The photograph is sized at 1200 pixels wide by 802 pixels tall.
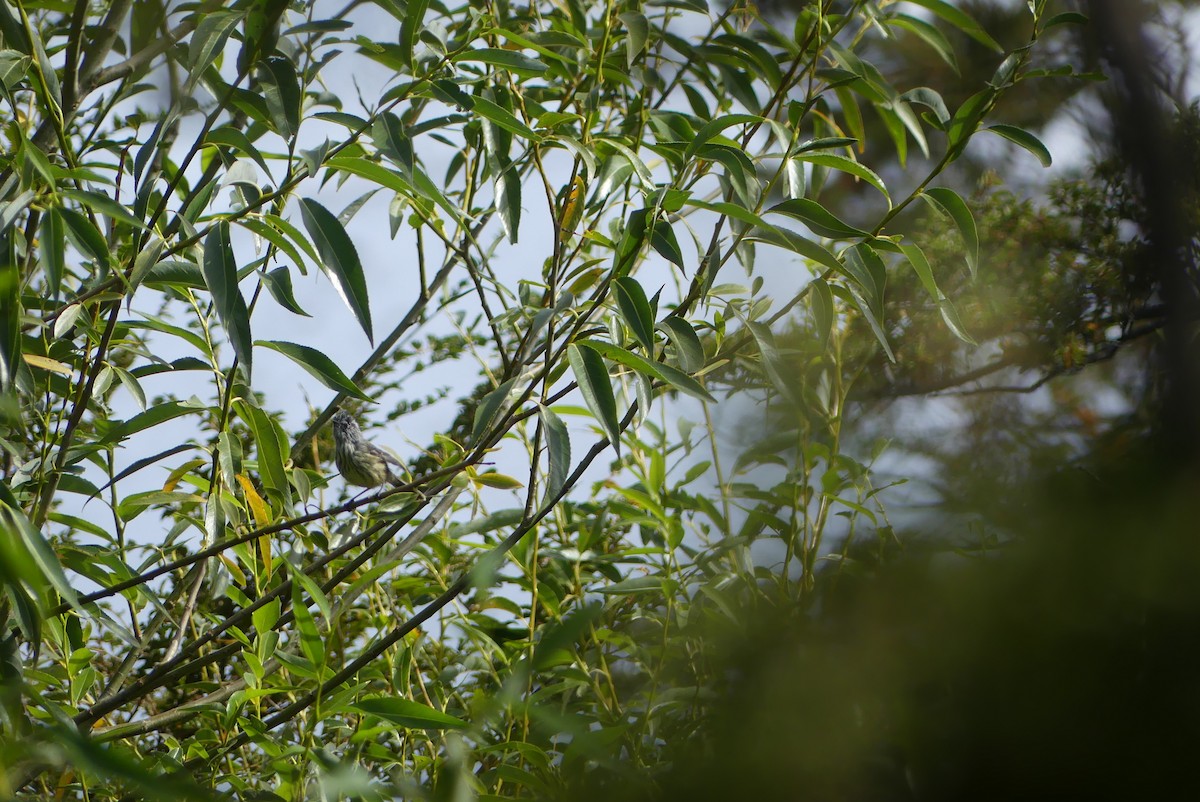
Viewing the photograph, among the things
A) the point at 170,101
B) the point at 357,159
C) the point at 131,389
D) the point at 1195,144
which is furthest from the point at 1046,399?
the point at 131,389

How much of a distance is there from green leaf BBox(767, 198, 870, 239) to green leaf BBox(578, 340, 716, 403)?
0.16 m

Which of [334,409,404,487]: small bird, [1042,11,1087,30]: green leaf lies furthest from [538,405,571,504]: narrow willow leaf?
[334,409,404,487]: small bird

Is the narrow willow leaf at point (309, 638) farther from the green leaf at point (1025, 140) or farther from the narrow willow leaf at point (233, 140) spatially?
the green leaf at point (1025, 140)

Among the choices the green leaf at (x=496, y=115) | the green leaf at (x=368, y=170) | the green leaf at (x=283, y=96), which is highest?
the green leaf at (x=283, y=96)

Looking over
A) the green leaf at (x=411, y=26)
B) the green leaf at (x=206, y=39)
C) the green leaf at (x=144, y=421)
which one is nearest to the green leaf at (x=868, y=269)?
the green leaf at (x=411, y=26)

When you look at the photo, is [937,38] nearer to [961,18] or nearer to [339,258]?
[961,18]

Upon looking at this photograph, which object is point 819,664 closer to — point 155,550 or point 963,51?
point 963,51

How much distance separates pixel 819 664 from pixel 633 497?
64 cm

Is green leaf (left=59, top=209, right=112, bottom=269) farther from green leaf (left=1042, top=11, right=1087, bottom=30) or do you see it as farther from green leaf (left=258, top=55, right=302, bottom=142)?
green leaf (left=1042, top=11, right=1087, bottom=30)

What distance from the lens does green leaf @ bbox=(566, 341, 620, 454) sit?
72 cm

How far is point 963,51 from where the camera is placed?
0.76 m

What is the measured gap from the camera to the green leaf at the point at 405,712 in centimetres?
70

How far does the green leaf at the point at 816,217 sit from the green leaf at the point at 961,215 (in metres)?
0.06

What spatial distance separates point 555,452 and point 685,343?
148 millimetres
